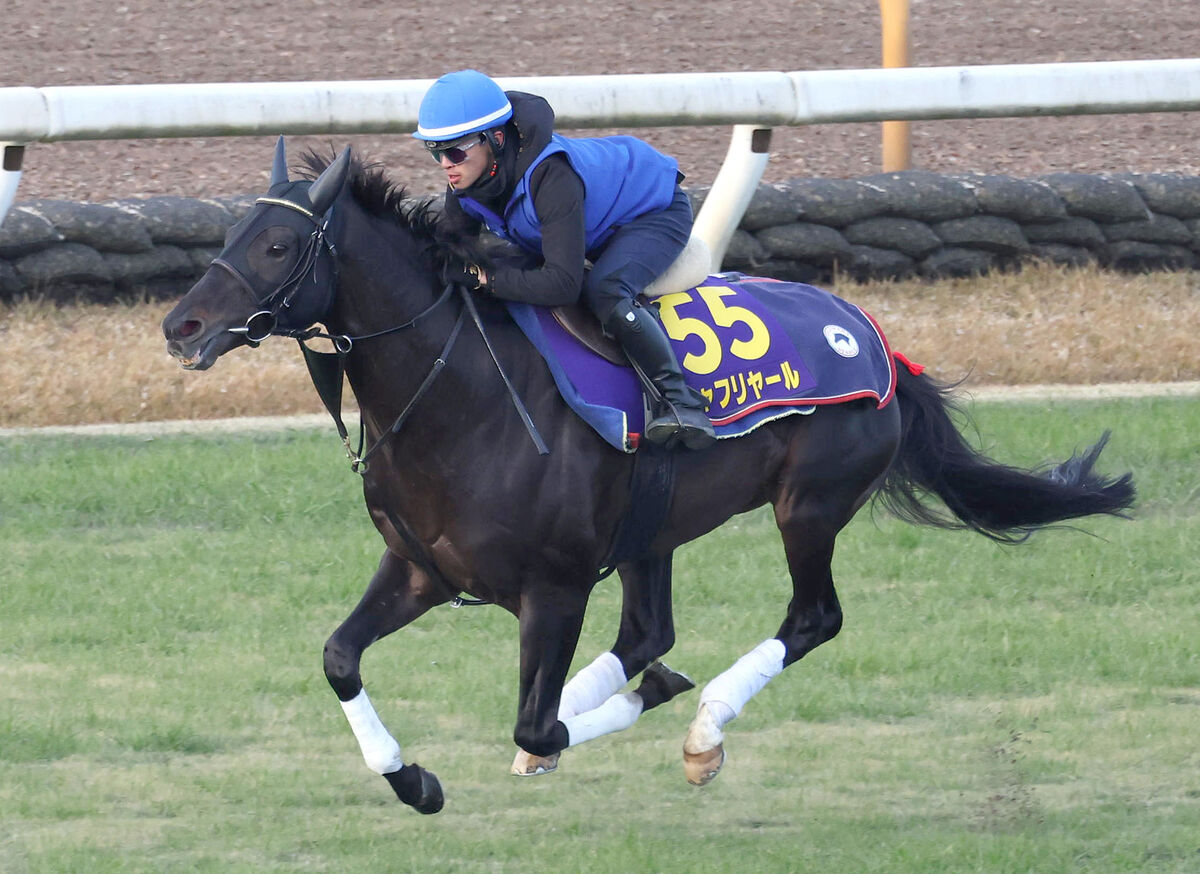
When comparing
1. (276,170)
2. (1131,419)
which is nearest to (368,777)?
(276,170)

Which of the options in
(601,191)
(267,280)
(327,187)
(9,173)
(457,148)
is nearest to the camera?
(267,280)

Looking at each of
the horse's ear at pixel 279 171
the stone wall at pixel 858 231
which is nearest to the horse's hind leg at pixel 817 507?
the horse's ear at pixel 279 171

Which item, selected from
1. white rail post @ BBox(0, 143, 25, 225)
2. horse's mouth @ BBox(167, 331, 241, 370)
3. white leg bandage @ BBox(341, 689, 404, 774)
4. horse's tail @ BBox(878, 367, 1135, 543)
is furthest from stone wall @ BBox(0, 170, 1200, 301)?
horse's mouth @ BBox(167, 331, 241, 370)

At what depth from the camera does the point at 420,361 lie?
4973 millimetres

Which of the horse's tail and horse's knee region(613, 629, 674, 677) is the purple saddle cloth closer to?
the horse's tail

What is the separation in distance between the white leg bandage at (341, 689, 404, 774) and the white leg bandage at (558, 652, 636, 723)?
1.83 feet

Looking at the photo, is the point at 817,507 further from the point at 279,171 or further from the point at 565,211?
the point at 279,171

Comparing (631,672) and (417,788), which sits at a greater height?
(417,788)

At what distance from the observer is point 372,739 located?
5.07 m

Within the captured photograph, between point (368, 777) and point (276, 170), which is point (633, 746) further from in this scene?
point (276, 170)

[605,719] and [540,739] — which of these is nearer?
[540,739]

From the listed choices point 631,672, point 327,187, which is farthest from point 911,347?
point 327,187

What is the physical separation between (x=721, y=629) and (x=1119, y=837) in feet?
7.66

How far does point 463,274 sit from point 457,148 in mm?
345
